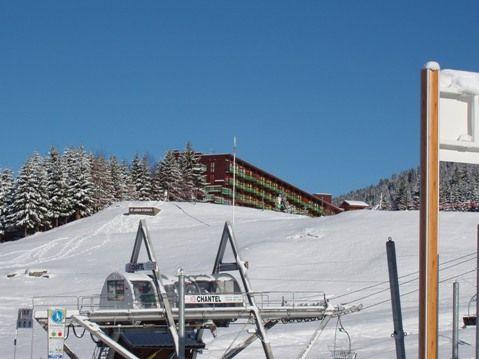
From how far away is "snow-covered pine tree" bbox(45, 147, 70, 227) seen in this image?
343 feet

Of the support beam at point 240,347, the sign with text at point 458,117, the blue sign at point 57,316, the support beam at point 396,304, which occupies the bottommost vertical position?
the support beam at point 240,347

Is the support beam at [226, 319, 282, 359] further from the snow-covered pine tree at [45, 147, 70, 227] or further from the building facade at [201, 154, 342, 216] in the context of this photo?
the building facade at [201, 154, 342, 216]

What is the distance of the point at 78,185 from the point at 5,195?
883cm

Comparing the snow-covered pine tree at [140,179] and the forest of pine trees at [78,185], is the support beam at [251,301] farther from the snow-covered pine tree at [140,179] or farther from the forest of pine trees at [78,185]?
the snow-covered pine tree at [140,179]

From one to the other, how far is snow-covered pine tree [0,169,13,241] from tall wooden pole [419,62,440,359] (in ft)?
327

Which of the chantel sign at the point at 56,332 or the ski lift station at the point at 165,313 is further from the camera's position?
the ski lift station at the point at 165,313

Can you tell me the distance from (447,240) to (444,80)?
56928mm

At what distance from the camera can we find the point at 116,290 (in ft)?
97.5

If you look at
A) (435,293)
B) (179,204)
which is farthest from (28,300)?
(435,293)

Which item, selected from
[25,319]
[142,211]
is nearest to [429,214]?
[25,319]

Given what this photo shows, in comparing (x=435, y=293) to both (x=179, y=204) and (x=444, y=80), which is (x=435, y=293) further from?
(x=179, y=204)

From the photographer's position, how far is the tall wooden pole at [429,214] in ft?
22.2

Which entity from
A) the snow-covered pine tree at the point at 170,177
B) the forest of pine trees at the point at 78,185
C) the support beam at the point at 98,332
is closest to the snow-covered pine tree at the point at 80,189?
the forest of pine trees at the point at 78,185

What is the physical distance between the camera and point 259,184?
170m
